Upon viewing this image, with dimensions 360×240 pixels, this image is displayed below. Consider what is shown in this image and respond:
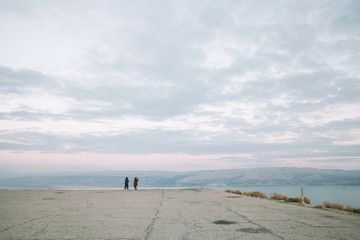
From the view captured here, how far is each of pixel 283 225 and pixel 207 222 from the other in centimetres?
240

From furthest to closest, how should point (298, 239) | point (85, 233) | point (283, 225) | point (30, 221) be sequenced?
point (30, 221), point (283, 225), point (85, 233), point (298, 239)

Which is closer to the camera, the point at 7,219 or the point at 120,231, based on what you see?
the point at 120,231

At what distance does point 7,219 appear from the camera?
8.42m

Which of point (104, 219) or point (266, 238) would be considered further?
point (104, 219)

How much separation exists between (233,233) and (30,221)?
6692 millimetres

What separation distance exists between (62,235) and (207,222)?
439cm

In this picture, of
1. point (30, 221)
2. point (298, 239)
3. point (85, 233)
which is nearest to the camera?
point (298, 239)

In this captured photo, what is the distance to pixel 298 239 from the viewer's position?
229 inches

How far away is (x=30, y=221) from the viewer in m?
8.02

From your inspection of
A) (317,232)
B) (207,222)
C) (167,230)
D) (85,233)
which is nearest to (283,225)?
(317,232)

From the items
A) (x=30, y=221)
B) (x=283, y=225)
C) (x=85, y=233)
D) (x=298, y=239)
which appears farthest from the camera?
(x=30, y=221)

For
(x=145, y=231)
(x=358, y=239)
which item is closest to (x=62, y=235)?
(x=145, y=231)

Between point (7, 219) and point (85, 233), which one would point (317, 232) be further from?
point (7, 219)

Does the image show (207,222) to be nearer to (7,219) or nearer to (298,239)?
(298,239)
